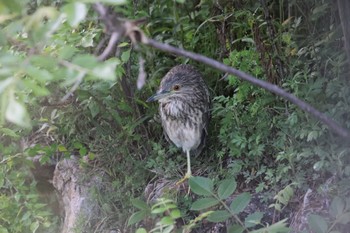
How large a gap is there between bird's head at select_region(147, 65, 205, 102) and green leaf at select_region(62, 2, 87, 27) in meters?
2.85

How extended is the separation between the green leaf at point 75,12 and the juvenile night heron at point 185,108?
2.76m

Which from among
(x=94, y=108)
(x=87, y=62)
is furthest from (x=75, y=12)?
(x=94, y=108)

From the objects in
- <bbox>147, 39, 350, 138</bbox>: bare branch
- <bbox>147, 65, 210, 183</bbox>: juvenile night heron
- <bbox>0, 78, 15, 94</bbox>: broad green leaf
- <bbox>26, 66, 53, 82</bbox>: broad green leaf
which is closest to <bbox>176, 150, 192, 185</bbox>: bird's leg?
<bbox>147, 65, 210, 183</bbox>: juvenile night heron

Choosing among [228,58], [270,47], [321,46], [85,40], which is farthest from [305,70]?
[85,40]

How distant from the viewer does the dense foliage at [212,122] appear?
326 centimetres

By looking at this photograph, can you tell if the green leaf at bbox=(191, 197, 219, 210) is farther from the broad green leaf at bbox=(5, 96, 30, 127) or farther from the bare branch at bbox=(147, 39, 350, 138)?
the broad green leaf at bbox=(5, 96, 30, 127)

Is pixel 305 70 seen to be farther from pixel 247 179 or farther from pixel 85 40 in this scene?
pixel 85 40

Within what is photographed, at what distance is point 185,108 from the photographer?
4.42m

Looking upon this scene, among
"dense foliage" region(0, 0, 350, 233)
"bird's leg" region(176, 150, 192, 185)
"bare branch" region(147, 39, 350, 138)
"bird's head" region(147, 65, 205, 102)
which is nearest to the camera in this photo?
"bare branch" region(147, 39, 350, 138)

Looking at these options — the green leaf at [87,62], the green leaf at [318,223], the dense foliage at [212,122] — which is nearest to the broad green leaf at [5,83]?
the green leaf at [87,62]

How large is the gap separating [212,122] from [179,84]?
348mm

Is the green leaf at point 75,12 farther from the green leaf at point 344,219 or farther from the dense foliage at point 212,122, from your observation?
the green leaf at point 344,219

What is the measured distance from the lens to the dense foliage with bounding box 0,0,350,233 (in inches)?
128

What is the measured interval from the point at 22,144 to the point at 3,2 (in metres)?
3.92
